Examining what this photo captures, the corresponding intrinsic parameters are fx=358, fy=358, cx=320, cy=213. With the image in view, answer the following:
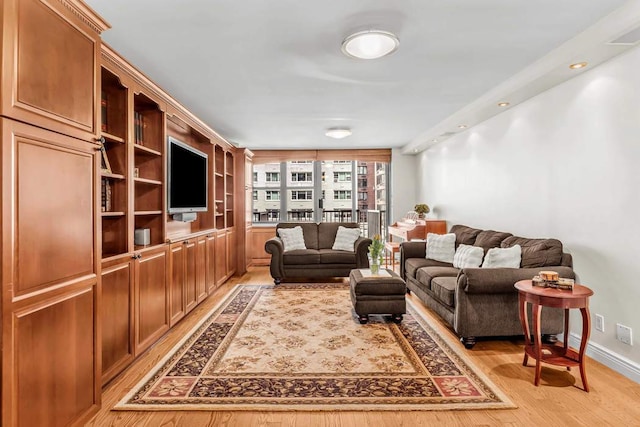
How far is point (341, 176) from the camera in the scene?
8.33 metres

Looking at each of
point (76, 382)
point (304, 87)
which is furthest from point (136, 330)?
point (304, 87)

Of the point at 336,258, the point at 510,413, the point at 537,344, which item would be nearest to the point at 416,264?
the point at 336,258

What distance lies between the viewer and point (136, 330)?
2.81m

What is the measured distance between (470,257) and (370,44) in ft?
8.20

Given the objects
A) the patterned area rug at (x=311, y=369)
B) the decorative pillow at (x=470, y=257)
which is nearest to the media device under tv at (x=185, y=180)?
the patterned area rug at (x=311, y=369)

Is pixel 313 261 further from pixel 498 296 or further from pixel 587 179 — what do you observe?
pixel 587 179

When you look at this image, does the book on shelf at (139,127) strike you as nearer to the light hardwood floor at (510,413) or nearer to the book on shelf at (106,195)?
the book on shelf at (106,195)

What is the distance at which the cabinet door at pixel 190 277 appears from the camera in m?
3.88

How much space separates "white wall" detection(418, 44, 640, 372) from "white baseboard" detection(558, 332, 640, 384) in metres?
0.02

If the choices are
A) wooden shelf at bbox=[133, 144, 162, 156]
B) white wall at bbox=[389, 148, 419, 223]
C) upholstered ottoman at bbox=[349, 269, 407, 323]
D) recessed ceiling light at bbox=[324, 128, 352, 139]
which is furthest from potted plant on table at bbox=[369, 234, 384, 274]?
white wall at bbox=[389, 148, 419, 223]

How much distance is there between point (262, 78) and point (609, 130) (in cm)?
297

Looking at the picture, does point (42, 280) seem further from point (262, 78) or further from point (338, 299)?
point (338, 299)

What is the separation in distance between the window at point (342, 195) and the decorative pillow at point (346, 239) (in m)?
2.17

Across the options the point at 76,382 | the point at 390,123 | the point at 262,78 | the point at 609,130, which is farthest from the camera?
the point at 390,123
